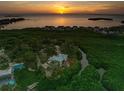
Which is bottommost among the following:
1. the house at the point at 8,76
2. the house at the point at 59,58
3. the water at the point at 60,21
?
the house at the point at 8,76

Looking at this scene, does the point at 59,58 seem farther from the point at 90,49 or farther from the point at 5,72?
the point at 5,72

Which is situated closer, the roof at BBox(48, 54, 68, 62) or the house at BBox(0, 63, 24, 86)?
the house at BBox(0, 63, 24, 86)

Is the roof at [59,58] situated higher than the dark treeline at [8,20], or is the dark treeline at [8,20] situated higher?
the dark treeline at [8,20]

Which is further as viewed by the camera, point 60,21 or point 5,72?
point 60,21

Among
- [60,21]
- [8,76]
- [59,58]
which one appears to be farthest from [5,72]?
[60,21]

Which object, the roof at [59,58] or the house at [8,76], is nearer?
the house at [8,76]

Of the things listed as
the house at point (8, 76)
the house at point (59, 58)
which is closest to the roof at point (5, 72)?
the house at point (8, 76)

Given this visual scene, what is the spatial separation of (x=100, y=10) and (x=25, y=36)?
2.18 feet

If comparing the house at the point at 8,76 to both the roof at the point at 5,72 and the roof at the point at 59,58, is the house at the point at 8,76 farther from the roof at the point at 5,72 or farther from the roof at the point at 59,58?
the roof at the point at 59,58

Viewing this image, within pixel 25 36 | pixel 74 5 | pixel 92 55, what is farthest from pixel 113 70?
pixel 25 36

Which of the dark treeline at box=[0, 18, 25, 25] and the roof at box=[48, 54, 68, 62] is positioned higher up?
the dark treeline at box=[0, 18, 25, 25]

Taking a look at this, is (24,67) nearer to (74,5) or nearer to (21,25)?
(21,25)

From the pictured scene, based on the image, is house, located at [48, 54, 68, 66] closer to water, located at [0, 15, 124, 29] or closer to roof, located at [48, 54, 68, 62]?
roof, located at [48, 54, 68, 62]

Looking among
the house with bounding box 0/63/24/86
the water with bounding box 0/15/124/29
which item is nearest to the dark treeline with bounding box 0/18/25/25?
the water with bounding box 0/15/124/29
